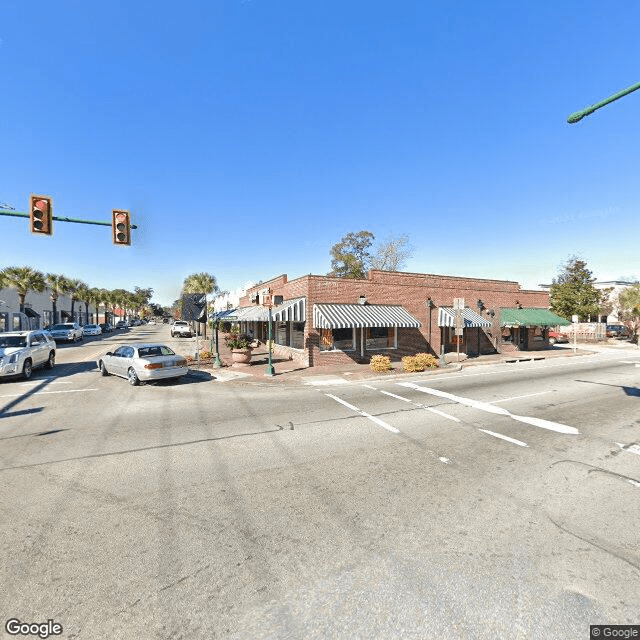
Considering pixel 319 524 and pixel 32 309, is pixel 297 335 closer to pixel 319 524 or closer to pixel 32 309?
pixel 319 524

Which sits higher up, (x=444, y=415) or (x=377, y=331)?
(x=377, y=331)

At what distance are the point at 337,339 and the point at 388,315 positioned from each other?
10.5 feet

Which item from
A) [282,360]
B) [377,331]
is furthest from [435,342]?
[282,360]

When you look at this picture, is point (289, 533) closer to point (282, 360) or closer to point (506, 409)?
point (506, 409)

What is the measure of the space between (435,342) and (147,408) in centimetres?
1766

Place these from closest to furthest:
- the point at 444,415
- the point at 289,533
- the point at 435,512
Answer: the point at 289,533 → the point at 435,512 → the point at 444,415

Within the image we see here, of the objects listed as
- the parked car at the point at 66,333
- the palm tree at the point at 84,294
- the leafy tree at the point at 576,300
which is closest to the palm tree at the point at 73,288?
the palm tree at the point at 84,294

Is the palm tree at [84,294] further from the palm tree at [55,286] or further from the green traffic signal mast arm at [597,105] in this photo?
the green traffic signal mast arm at [597,105]

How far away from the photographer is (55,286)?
162ft

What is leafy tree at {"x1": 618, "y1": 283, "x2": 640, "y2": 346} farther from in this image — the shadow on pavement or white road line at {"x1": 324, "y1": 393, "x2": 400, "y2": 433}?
white road line at {"x1": 324, "y1": 393, "x2": 400, "y2": 433}

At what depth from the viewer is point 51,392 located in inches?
473

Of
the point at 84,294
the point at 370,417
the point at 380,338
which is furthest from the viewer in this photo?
the point at 84,294

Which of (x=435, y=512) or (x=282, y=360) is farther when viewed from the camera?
(x=282, y=360)

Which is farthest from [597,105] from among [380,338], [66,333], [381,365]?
[66,333]
